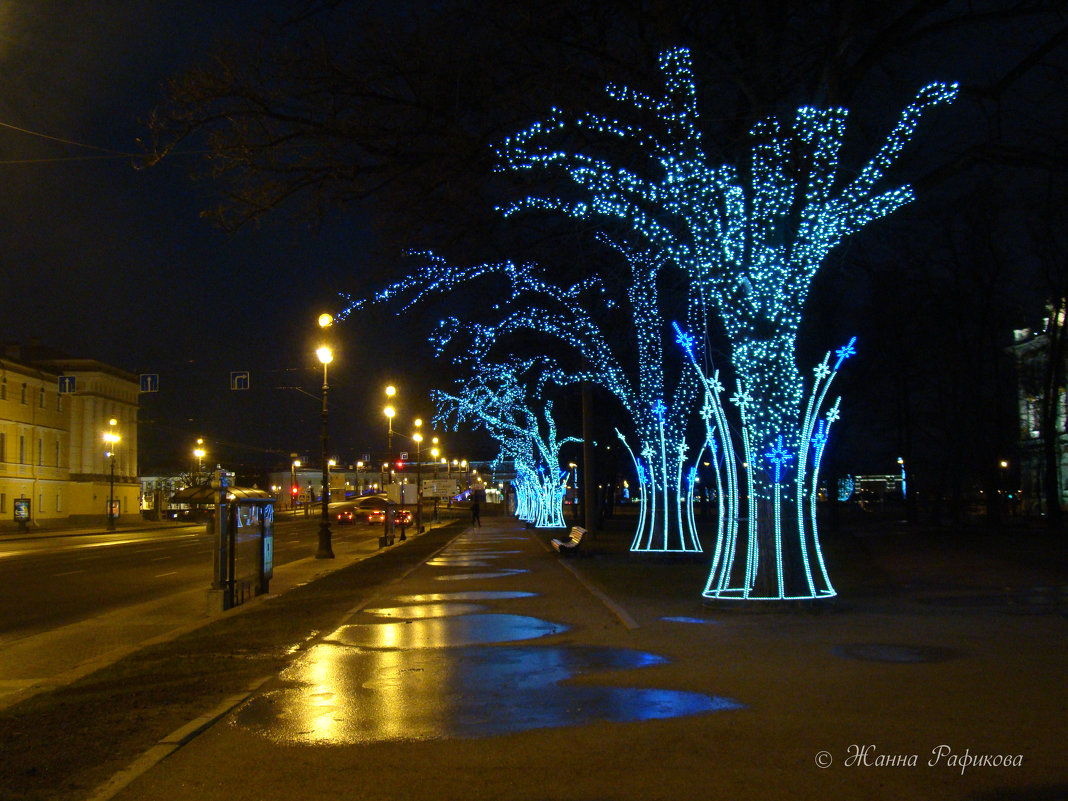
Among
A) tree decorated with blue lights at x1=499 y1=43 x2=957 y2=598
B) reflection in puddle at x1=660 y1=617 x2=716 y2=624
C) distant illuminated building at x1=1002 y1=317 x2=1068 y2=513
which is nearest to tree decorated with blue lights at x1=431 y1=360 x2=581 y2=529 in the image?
tree decorated with blue lights at x1=499 y1=43 x2=957 y2=598

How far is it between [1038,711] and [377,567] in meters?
19.5

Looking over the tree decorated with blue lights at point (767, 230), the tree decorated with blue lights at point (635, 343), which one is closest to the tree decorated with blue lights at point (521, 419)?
the tree decorated with blue lights at point (635, 343)

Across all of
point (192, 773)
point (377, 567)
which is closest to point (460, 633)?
point (192, 773)

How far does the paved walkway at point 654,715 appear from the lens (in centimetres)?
577

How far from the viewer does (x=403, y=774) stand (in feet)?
19.8

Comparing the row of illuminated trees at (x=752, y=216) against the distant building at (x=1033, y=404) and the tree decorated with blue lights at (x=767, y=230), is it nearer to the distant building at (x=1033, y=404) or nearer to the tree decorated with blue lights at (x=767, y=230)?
the tree decorated with blue lights at (x=767, y=230)

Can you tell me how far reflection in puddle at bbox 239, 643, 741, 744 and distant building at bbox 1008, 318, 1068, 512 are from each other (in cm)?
3400

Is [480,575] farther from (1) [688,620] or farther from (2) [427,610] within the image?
(1) [688,620]

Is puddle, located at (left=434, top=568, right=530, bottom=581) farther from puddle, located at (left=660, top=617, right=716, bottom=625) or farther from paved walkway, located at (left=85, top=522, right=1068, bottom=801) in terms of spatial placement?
puddle, located at (left=660, top=617, right=716, bottom=625)

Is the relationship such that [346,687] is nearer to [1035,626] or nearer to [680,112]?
[1035,626]

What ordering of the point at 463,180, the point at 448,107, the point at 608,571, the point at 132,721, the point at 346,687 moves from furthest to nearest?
the point at 608,571 < the point at 463,180 < the point at 448,107 < the point at 346,687 < the point at 132,721

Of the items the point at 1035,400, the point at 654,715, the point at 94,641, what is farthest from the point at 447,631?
the point at 1035,400

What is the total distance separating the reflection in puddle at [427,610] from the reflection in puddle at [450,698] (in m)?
3.65

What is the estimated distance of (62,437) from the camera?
3051 inches
